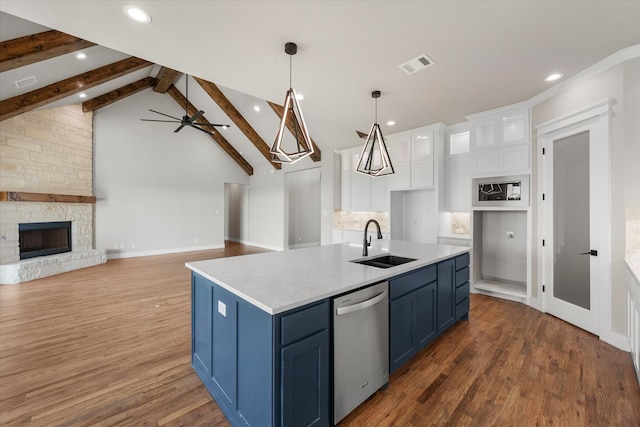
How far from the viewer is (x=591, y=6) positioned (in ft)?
6.73

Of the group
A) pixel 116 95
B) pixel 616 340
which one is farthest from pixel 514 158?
pixel 116 95

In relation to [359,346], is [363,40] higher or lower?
higher

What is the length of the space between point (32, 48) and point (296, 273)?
4577 millimetres

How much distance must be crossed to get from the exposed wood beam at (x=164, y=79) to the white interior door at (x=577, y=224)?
774 cm

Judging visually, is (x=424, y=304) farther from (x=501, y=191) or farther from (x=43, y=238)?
(x=43, y=238)

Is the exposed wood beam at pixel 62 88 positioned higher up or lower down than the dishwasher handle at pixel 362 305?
higher up

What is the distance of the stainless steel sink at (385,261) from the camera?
2607 millimetres

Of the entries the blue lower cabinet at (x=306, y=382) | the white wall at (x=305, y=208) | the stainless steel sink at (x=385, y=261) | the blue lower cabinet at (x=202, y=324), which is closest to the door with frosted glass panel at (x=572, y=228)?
the stainless steel sink at (x=385, y=261)

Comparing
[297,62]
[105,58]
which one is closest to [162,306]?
[297,62]

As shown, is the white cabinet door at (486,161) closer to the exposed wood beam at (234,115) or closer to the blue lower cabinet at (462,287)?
the blue lower cabinet at (462,287)

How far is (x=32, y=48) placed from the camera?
3.47 m

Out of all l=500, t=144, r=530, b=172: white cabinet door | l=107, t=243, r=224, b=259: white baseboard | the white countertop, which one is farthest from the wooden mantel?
l=500, t=144, r=530, b=172: white cabinet door

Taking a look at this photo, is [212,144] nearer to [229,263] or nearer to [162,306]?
[162,306]

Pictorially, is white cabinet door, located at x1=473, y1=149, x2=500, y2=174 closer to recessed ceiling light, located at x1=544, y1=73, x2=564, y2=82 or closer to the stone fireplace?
recessed ceiling light, located at x1=544, y1=73, x2=564, y2=82
